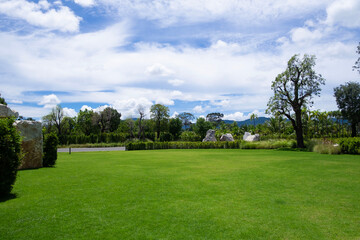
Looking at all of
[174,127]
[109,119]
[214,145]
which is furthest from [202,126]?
[214,145]

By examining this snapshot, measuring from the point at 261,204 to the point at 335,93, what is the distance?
38890 mm

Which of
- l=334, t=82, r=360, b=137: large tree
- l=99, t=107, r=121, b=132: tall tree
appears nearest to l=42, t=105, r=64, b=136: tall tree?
l=99, t=107, r=121, b=132: tall tree

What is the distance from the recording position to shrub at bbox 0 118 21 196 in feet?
18.7

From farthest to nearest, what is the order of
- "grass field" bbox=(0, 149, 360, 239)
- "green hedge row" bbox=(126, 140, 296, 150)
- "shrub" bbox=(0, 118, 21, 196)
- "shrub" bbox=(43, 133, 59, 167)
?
"green hedge row" bbox=(126, 140, 296, 150), "shrub" bbox=(43, 133, 59, 167), "shrub" bbox=(0, 118, 21, 196), "grass field" bbox=(0, 149, 360, 239)

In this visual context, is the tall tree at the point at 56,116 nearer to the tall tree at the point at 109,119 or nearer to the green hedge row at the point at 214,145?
the tall tree at the point at 109,119

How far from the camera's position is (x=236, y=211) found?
15.3ft

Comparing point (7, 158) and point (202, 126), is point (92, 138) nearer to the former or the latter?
point (202, 126)

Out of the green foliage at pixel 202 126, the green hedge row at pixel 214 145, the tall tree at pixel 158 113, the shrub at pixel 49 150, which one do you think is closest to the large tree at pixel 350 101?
the green hedge row at pixel 214 145

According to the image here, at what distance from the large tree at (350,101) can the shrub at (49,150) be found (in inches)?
1525

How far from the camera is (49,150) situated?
37.8 ft

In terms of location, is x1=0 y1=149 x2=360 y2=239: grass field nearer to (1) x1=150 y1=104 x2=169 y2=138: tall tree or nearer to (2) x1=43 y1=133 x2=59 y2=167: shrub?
(2) x1=43 y1=133 x2=59 y2=167: shrub

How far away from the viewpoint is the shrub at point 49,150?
1134 cm

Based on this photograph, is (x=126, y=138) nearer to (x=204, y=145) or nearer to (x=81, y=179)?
(x=204, y=145)

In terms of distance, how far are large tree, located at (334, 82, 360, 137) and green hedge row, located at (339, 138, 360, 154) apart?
884 inches
